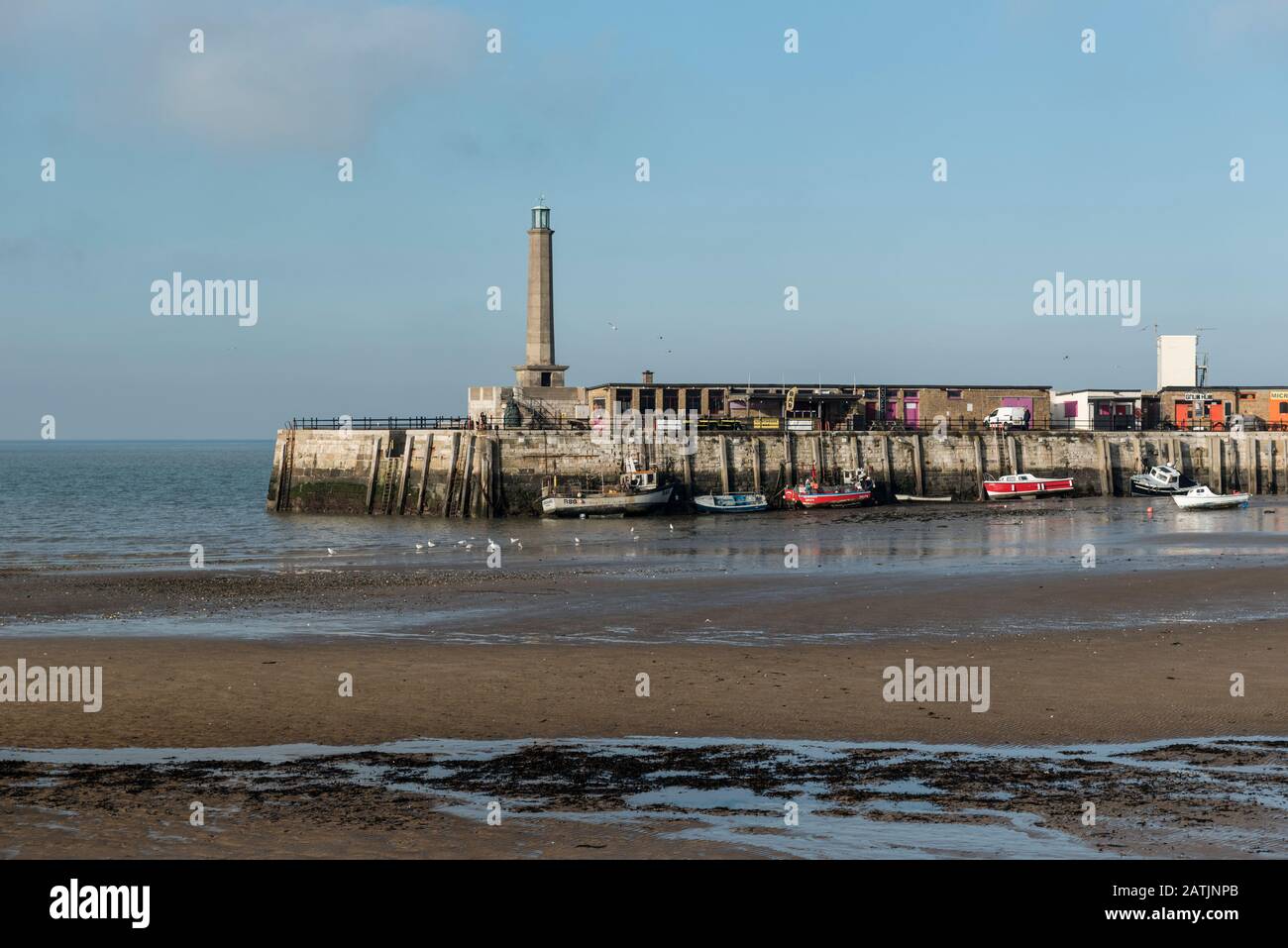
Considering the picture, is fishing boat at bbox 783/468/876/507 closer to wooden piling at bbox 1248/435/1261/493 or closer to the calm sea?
the calm sea

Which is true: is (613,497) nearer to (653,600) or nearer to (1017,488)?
(1017,488)

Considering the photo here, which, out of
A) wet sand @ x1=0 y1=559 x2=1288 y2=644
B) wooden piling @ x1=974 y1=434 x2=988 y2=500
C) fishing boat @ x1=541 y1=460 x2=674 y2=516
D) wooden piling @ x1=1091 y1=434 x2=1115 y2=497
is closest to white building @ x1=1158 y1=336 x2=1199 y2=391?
wooden piling @ x1=1091 y1=434 x2=1115 y2=497

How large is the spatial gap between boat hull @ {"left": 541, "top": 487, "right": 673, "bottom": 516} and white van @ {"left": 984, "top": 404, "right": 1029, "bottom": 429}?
90.9 feet

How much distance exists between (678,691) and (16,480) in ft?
423

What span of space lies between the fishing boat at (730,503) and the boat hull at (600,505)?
3502mm

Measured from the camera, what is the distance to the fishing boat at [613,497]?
6519cm

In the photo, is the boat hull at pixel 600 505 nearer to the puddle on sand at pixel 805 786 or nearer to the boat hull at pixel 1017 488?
the boat hull at pixel 1017 488

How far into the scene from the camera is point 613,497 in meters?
65.6

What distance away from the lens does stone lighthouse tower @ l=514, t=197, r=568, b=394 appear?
266 ft

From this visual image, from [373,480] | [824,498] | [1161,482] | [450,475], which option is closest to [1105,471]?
[1161,482]

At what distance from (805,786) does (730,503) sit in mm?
54607
